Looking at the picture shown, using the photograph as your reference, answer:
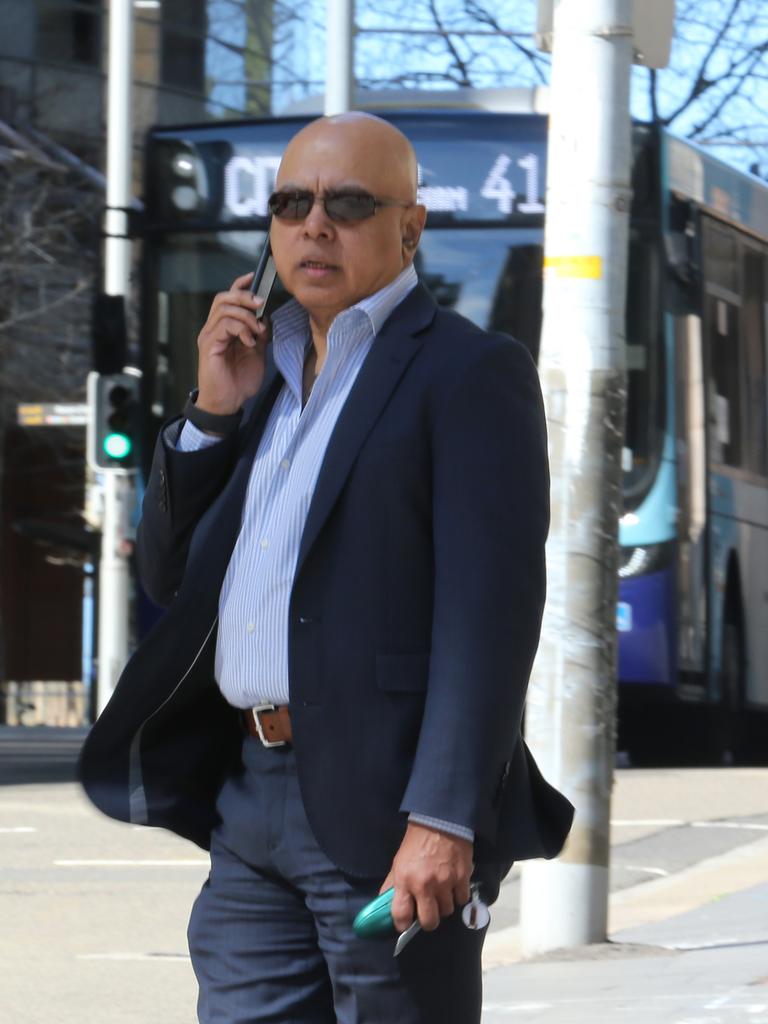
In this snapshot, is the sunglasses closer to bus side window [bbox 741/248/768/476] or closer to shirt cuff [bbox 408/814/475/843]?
shirt cuff [bbox 408/814/475/843]

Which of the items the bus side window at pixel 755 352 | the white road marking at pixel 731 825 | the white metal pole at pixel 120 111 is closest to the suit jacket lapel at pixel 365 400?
the white road marking at pixel 731 825

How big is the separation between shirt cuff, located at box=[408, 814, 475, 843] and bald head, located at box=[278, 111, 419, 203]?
2.95ft

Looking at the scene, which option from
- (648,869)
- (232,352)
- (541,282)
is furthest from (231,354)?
(541,282)

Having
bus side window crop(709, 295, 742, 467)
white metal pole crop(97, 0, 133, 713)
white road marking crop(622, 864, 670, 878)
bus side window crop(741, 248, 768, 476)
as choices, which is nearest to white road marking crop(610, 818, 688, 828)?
white road marking crop(622, 864, 670, 878)

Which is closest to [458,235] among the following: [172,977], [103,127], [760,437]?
[760,437]

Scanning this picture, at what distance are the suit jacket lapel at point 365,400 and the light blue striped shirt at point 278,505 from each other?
35mm

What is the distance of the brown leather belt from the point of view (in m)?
3.31

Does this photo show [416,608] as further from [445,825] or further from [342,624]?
[445,825]

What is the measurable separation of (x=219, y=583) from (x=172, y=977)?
3.78m

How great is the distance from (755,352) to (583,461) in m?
8.91

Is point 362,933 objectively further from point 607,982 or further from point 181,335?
point 181,335

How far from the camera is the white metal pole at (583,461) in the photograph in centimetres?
720

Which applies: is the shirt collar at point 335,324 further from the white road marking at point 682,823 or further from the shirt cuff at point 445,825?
the white road marking at point 682,823

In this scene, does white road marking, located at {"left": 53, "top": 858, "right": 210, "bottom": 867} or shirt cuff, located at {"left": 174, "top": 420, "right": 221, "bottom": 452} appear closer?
shirt cuff, located at {"left": 174, "top": 420, "right": 221, "bottom": 452}
